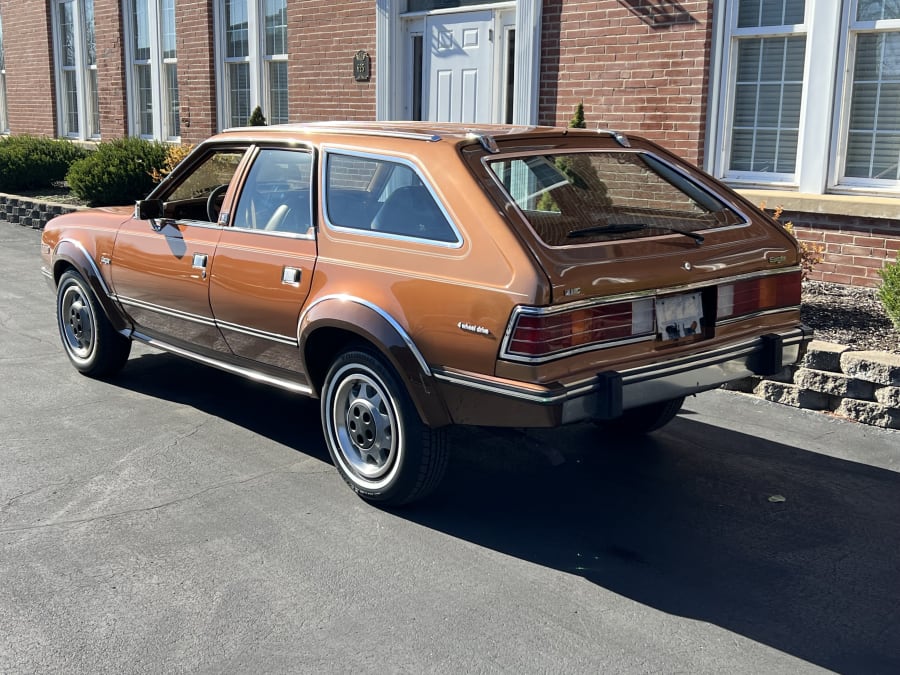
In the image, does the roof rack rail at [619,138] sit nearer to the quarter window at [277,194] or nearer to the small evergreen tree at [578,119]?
the quarter window at [277,194]

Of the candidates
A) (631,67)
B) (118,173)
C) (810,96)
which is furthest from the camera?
(118,173)

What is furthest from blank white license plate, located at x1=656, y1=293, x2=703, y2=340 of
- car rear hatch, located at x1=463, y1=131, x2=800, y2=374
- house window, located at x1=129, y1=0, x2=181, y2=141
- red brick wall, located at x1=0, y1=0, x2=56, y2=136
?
red brick wall, located at x1=0, y1=0, x2=56, y2=136

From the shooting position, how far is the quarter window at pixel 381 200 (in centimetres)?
435

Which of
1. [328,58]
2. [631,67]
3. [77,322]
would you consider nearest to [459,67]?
[328,58]

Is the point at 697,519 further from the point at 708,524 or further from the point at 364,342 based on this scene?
the point at 364,342

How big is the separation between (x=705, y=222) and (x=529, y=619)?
7.33 feet

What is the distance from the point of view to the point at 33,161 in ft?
54.6

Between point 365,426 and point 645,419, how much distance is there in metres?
1.80

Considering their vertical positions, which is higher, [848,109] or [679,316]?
[848,109]

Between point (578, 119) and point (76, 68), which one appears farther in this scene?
point (76, 68)

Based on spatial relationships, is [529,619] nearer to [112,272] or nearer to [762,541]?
[762,541]

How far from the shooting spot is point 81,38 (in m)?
18.8

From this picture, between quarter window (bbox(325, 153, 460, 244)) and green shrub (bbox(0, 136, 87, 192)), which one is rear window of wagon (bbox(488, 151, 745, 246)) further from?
green shrub (bbox(0, 136, 87, 192))

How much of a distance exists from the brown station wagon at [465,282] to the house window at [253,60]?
29.4ft
